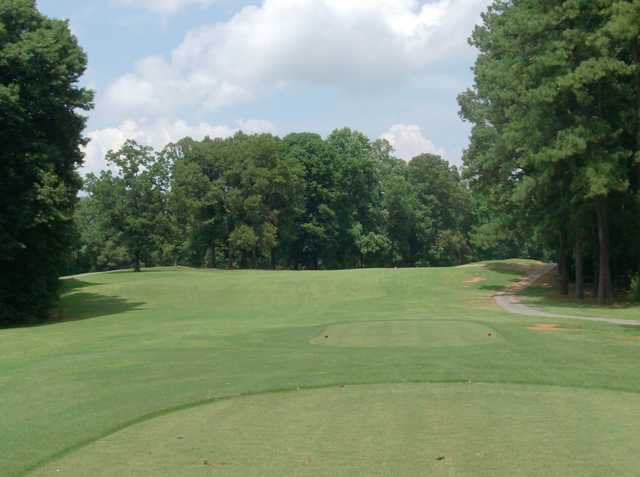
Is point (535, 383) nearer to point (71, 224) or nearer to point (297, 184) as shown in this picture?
point (71, 224)

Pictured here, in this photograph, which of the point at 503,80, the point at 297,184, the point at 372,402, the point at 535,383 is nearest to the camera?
the point at 372,402

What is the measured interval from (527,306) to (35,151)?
25.8 m

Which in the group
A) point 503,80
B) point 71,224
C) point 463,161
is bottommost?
point 71,224

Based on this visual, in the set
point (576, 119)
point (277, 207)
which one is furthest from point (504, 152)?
point (277, 207)

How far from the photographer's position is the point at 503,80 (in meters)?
37.2

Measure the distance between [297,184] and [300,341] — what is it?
60.4 metres

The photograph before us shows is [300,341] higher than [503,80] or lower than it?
lower

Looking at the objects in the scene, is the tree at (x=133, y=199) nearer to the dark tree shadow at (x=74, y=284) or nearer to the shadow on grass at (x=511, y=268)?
the dark tree shadow at (x=74, y=284)

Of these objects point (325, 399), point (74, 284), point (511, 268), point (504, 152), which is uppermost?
point (504, 152)

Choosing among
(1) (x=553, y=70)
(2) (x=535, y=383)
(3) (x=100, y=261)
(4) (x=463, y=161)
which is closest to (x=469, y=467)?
(2) (x=535, y=383)

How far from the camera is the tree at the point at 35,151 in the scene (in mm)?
33094

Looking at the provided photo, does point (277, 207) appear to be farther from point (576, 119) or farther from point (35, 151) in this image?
point (576, 119)

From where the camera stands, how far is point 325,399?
37.5ft

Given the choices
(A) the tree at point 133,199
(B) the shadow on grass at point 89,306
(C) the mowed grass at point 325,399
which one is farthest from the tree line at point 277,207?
(C) the mowed grass at point 325,399
